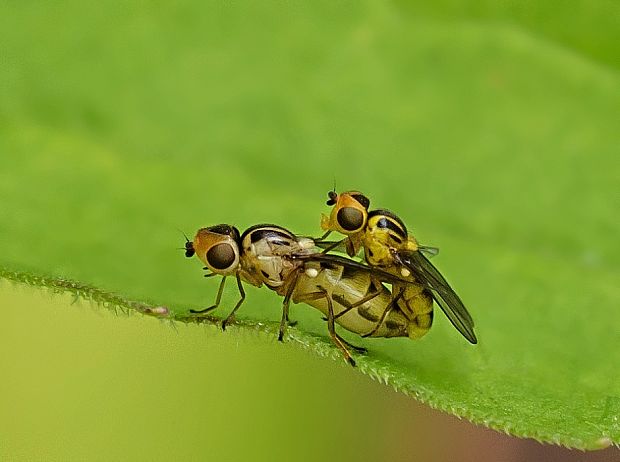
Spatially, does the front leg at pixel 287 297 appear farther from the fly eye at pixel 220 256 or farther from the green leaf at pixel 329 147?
the fly eye at pixel 220 256

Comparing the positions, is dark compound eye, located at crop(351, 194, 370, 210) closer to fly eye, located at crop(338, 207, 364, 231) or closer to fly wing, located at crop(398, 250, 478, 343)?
fly eye, located at crop(338, 207, 364, 231)

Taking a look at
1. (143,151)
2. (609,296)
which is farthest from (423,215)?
(143,151)

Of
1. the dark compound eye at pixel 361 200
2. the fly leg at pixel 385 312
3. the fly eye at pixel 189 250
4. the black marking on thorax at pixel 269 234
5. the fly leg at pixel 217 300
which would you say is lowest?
the fly leg at pixel 217 300

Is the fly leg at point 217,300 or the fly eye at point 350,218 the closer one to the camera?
the fly leg at point 217,300

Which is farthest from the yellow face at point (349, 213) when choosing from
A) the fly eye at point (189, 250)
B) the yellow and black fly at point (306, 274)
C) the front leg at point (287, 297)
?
the fly eye at point (189, 250)

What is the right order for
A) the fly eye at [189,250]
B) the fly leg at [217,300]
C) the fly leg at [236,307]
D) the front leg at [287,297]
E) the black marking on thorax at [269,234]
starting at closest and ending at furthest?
the fly leg at [236,307] → the fly leg at [217,300] → the front leg at [287,297] → the fly eye at [189,250] → the black marking on thorax at [269,234]

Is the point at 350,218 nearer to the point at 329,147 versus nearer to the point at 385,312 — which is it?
the point at 385,312

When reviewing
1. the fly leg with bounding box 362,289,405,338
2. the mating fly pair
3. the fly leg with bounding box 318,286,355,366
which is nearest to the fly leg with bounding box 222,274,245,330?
the mating fly pair
